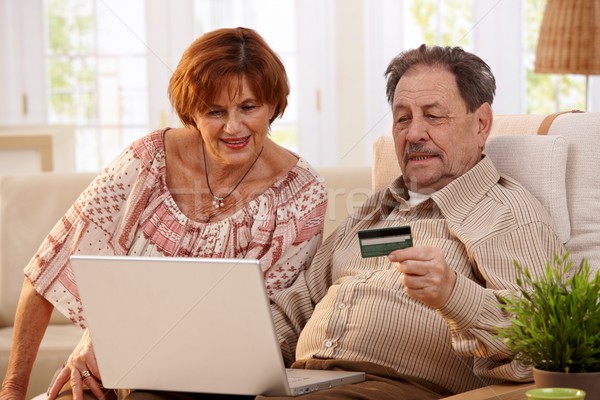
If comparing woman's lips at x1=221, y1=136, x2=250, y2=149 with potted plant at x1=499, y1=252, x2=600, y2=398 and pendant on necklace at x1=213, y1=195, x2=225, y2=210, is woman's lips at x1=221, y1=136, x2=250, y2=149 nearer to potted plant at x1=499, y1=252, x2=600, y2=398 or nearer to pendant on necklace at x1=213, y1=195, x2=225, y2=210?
pendant on necklace at x1=213, y1=195, x2=225, y2=210

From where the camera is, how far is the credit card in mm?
1362

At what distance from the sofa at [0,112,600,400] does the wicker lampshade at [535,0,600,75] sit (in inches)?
57.0

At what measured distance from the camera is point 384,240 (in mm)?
1374

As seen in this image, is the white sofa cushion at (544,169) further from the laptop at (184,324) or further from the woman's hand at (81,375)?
the woman's hand at (81,375)

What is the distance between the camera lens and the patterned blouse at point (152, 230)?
6.40 ft

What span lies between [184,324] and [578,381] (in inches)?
23.3

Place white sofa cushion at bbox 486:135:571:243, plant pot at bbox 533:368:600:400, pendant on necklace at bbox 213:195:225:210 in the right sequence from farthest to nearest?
pendant on necklace at bbox 213:195:225:210 → white sofa cushion at bbox 486:135:571:243 → plant pot at bbox 533:368:600:400

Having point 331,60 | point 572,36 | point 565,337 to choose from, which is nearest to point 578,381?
point 565,337

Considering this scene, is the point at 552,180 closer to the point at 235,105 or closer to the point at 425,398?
the point at 425,398

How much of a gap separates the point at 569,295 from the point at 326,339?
0.62 meters

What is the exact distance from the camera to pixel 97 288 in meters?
1.49

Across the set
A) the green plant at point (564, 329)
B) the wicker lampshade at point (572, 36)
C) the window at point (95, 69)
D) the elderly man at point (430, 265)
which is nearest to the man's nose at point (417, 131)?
the elderly man at point (430, 265)

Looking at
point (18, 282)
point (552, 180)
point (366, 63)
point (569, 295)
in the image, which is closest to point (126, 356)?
point (569, 295)

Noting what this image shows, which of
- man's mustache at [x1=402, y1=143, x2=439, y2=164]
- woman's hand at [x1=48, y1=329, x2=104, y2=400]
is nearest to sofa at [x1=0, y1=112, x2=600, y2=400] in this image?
man's mustache at [x1=402, y1=143, x2=439, y2=164]
